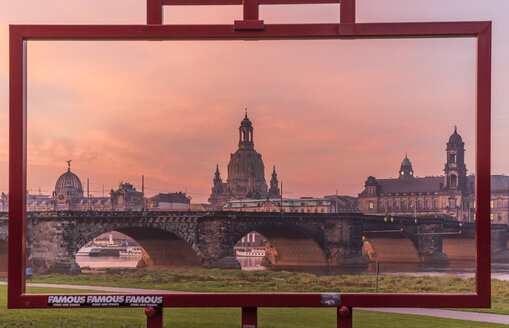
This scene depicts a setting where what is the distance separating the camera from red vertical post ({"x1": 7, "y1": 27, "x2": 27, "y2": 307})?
6.54m

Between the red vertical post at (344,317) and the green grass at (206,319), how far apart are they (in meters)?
8.16

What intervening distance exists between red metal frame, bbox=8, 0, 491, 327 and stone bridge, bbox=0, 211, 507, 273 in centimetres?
2969

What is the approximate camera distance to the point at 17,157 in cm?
652

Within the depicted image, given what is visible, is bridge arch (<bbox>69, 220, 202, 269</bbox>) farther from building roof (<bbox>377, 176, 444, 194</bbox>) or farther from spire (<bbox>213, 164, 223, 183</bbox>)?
spire (<bbox>213, 164, 223, 183</bbox>)

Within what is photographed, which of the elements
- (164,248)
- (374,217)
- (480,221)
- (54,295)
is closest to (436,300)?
(480,221)

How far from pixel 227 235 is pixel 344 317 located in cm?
4409

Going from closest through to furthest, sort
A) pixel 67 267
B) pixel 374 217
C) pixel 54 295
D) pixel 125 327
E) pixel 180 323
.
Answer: pixel 54 295
pixel 125 327
pixel 180 323
pixel 67 267
pixel 374 217

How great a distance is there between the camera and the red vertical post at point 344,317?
6564mm

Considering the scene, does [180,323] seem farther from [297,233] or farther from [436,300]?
[297,233]

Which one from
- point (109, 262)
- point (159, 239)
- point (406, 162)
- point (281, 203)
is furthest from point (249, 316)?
point (159, 239)

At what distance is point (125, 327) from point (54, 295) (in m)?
8.31

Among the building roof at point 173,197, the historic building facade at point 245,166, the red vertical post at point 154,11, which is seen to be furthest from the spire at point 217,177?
the red vertical post at point 154,11

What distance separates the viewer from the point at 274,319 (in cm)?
1591

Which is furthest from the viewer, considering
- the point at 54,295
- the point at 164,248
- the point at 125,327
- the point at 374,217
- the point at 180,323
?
the point at 374,217
